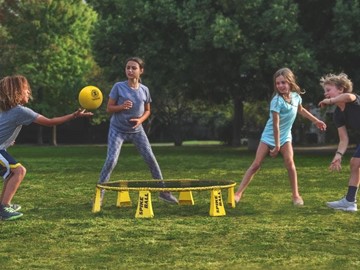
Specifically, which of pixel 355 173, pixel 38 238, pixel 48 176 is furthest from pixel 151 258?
pixel 48 176

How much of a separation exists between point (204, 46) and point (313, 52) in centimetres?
392

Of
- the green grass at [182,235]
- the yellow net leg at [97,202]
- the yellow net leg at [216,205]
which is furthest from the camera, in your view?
the yellow net leg at [97,202]

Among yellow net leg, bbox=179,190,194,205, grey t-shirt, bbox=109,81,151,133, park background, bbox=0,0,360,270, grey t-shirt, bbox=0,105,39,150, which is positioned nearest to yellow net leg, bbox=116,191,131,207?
park background, bbox=0,0,360,270

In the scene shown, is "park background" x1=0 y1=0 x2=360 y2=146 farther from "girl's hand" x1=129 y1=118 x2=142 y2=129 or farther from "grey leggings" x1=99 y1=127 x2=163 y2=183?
A: "girl's hand" x1=129 y1=118 x2=142 y2=129

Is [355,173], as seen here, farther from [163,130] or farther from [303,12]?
[163,130]

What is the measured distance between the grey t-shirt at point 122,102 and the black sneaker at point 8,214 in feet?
6.23

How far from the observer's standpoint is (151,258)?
205 inches

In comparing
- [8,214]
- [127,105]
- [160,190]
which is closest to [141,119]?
[127,105]

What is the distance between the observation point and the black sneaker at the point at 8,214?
728 cm

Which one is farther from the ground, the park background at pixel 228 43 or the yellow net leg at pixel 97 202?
the park background at pixel 228 43

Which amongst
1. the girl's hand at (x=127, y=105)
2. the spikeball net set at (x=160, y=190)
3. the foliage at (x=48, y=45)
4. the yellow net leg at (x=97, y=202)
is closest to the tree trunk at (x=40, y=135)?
the foliage at (x=48, y=45)

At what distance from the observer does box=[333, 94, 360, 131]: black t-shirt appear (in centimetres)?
788

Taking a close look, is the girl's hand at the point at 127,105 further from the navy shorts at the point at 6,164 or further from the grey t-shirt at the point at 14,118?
the navy shorts at the point at 6,164

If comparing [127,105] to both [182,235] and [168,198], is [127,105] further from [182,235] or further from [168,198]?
[182,235]
